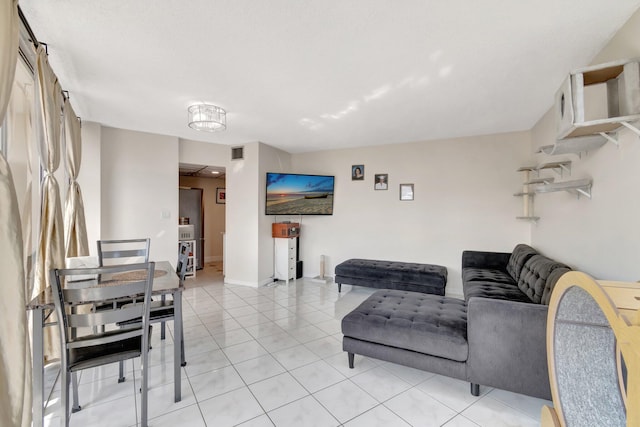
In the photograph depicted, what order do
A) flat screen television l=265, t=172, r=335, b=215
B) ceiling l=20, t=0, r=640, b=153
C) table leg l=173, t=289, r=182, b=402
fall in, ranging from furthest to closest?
flat screen television l=265, t=172, r=335, b=215 < table leg l=173, t=289, r=182, b=402 < ceiling l=20, t=0, r=640, b=153

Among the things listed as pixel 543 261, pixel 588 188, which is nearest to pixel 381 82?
pixel 588 188

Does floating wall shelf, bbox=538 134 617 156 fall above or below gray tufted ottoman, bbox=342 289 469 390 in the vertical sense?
above

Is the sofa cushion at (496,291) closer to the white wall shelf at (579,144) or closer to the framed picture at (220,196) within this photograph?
the white wall shelf at (579,144)

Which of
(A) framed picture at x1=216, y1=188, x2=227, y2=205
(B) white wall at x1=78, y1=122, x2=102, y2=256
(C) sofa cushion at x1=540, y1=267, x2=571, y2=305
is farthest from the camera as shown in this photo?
(A) framed picture at x1=216, y1=188, x2=227, y2=205

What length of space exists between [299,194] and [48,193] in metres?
3.44

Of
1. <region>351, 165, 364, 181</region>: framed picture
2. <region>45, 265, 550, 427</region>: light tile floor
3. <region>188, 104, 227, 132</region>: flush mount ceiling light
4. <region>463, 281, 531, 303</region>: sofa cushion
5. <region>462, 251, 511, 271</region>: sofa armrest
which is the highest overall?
<region>188, 104, 227, 132</region>: flush mount ceiling light

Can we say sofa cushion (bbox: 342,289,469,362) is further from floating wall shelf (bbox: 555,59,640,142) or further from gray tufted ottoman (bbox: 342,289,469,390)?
floating wall shelf (bbox: 555,59,640,142)

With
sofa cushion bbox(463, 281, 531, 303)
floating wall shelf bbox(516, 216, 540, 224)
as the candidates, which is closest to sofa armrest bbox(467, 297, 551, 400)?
A: sofa cushion bbox(463, 281, 531, 303)

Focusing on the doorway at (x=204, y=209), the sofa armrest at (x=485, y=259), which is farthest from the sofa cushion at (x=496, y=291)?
the doorway at (x=204, y=209)

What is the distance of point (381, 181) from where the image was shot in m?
5.00

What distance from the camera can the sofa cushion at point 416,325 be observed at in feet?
6.55

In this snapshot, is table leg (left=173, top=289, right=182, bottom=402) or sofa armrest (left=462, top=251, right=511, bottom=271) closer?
table leg (left=173, top=289, right=182, bottom=402)

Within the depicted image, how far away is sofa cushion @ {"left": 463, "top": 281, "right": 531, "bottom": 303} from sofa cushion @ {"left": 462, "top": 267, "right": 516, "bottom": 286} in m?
0.13

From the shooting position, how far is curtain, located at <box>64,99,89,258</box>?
2836mm
